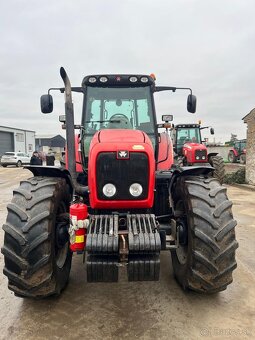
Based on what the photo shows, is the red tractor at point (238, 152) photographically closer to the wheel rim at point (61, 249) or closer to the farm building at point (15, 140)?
the farm building at point (15, 140)

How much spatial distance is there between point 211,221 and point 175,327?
103 cm

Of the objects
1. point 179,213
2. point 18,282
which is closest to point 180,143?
point 179,213

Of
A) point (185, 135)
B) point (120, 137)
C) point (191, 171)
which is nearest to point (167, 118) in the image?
point (191, 171)

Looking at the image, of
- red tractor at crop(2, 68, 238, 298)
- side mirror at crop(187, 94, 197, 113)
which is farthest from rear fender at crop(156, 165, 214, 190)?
side mirror at crop(187, 94, 197, 113)

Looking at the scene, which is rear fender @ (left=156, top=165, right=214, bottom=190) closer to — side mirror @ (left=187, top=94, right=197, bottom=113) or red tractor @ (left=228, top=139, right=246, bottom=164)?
side mirror @ (left=187, top=94, right=197, bottom=113)

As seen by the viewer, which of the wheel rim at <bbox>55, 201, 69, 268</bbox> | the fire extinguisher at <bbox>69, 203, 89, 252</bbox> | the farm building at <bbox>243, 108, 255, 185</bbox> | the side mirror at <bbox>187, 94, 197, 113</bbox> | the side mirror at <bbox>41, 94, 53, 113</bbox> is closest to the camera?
the fire extinguisher at <bbox>69, 203, 89, 252</bbox>

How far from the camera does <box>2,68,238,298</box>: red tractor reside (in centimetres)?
289

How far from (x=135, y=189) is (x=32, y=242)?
3.60 ft

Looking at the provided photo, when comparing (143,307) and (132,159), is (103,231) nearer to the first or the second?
(132,159)

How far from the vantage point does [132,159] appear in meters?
3.21

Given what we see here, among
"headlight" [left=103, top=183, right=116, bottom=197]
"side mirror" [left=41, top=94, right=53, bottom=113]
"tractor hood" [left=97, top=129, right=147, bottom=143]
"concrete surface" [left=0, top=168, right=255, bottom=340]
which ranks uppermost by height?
"side mirror" [left=41, top=94, right=53, bottom=113]

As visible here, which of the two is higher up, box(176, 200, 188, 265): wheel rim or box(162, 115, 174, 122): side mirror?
box(162, 115, 174, 122): side mirror

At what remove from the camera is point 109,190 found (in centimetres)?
322

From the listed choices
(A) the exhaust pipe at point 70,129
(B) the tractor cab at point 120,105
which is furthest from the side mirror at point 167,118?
(A) the exhaust pipe at point 70,129
